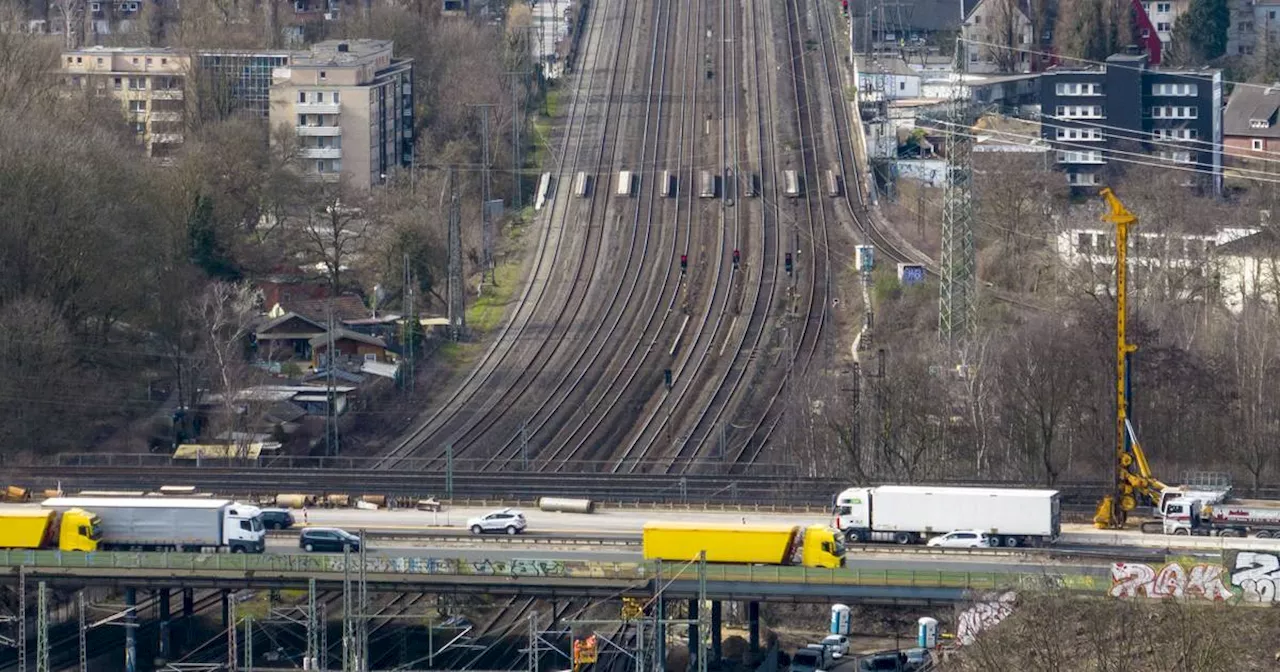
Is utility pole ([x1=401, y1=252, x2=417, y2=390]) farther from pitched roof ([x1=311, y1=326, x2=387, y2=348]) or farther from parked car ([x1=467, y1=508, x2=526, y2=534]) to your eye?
parked car ([x1=467, y1=508, x2=526, y2=534])

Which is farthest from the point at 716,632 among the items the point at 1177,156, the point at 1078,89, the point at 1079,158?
the point at 1078,89

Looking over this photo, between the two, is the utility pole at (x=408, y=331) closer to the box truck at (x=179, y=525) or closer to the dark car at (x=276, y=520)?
the dark car at (x=276, y=520)

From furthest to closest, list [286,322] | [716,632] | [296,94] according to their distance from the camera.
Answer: [296,94] → [286,322] → [716,632]

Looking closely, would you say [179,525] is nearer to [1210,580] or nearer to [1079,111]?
[1210,580]

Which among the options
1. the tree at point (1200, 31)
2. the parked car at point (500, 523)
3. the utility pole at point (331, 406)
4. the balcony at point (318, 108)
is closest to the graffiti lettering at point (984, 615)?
the parked car at point (500, 523)

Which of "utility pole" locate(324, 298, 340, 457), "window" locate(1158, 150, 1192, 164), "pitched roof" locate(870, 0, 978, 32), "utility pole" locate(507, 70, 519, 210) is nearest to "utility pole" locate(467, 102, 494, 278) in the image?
"utility pole" locate(507, 70, 519, 210)

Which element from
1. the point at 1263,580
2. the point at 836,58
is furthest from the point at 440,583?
the point at 836,58
